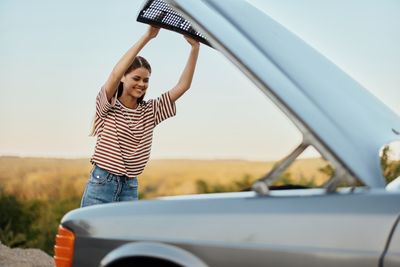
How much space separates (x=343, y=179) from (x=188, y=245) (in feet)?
1.81

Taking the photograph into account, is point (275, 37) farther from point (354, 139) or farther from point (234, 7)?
point (354, 139)

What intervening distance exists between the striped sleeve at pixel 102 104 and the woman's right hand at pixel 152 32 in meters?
0.74

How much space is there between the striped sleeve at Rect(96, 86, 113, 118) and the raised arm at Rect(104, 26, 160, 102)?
4 centimetres

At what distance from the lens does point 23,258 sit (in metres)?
9.61

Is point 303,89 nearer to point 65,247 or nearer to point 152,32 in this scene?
point 65,247

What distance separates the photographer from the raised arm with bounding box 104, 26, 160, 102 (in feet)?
13.2

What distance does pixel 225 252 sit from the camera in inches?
89.4

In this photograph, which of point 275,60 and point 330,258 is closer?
point 330,258

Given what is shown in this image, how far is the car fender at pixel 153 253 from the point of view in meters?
2.32

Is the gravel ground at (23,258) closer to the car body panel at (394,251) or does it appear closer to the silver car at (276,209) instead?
the silver car at (276,209)

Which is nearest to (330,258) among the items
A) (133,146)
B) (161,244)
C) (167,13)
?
(161,244)

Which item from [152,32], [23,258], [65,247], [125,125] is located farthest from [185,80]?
[23,258]

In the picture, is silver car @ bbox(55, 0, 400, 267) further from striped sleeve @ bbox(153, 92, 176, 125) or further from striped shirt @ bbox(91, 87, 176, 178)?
striped sleeve @ bbox(153, 92, 176, 125)

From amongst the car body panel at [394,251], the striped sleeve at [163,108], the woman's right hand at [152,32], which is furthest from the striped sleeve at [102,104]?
the car body panel at [394,251]
